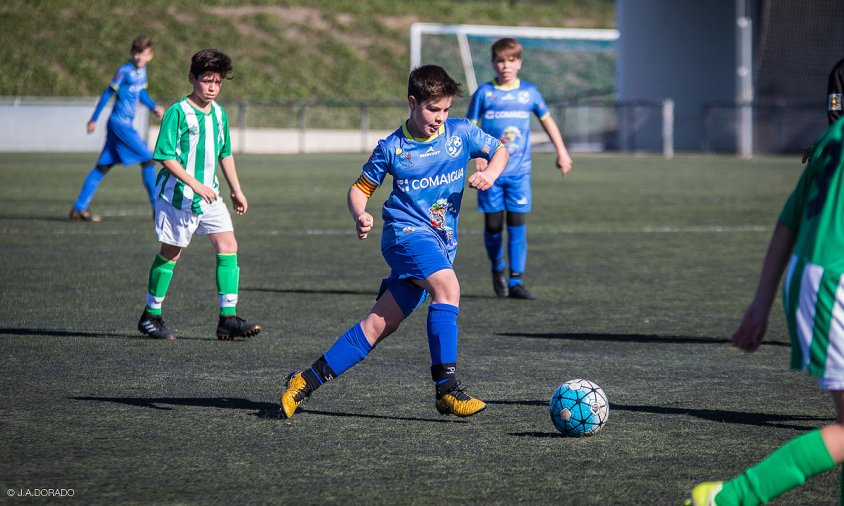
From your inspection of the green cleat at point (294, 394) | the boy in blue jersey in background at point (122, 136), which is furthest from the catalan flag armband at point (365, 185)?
the boy in blue jersey in background at point (122, 136)

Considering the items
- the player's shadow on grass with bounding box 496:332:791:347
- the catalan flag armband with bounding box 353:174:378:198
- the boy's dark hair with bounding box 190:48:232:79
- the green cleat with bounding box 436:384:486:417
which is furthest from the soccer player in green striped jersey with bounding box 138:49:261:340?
the green cleat with bounding box 436:384:486:417

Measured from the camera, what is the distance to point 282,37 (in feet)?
169

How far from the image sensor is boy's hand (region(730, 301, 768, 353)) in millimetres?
3439

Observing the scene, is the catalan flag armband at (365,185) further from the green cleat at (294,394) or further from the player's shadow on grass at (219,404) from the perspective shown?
the player's shadow on grass at (219,404)

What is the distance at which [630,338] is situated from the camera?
7.48 metres

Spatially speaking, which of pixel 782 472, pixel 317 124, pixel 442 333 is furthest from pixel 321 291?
pixel 317 124

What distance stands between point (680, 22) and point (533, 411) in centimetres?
3548

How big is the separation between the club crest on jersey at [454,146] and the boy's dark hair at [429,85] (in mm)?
269

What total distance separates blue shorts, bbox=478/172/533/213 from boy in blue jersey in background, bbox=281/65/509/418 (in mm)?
4179

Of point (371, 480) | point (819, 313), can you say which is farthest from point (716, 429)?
point (819, 313)

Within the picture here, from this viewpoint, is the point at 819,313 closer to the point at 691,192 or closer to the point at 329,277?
the point at 329,277

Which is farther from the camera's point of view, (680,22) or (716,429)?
(680,22)

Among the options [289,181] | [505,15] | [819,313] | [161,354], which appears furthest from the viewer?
[505,15]

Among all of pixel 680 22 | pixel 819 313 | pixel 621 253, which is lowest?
pixel 621 253
